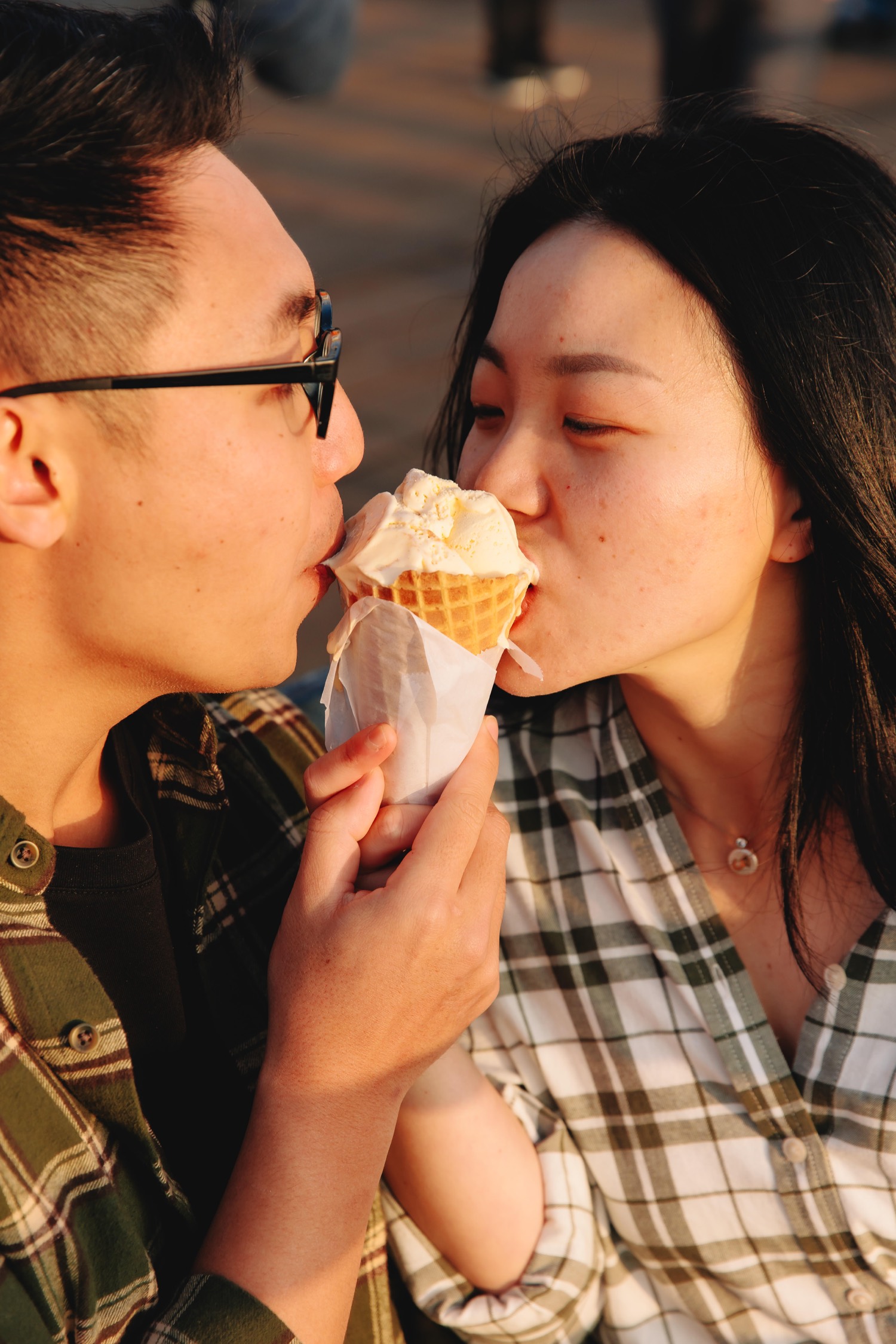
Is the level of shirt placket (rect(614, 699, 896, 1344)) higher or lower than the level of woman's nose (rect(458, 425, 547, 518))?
lower

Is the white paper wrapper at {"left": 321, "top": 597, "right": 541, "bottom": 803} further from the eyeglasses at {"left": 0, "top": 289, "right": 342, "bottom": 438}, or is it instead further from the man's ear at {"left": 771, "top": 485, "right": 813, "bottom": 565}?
the man's ear at {"left": 771, "top": 485, "right": 813, "bottom": 565}

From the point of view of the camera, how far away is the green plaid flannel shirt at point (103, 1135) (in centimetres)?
173

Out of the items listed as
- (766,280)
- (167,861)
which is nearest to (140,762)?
(167,861)

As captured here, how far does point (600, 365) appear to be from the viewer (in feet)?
6.91

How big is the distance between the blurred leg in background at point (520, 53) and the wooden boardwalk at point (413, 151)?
0.90 feet

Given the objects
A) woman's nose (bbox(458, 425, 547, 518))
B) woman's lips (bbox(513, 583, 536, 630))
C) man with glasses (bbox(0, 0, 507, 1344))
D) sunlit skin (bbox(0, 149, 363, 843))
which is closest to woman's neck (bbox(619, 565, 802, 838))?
woman's lips (bbox(513, 583, 536, 630))

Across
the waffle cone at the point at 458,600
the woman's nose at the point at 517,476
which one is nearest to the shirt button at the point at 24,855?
the waffle cone at the point at 458,600

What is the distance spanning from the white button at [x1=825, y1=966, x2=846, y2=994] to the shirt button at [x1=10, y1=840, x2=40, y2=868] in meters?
1.45

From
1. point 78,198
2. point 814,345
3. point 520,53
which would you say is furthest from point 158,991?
point 520,53

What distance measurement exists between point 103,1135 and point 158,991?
0.28 meters

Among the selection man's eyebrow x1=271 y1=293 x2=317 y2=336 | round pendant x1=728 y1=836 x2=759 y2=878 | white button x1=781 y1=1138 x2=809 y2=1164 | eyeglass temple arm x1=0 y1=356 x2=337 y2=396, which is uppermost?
man's eyebrow x1=271 y1=293 x2=317 y2=336

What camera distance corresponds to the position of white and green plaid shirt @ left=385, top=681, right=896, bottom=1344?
2178 mm

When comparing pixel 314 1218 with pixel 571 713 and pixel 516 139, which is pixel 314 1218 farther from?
pixel 516 139

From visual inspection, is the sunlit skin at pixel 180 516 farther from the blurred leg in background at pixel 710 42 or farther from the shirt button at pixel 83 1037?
the blurred leg in background at pixel 710 42
